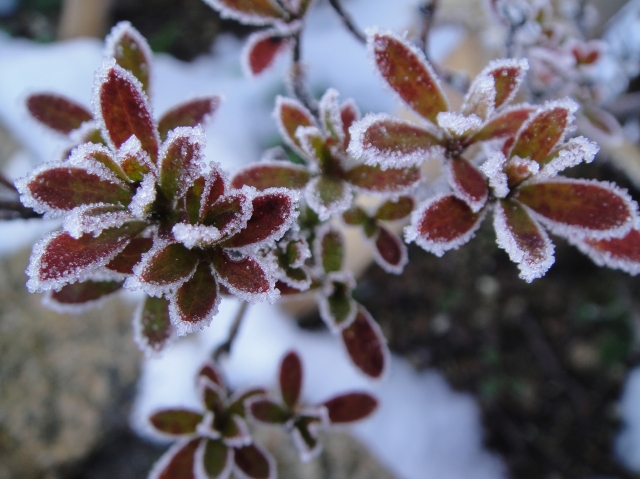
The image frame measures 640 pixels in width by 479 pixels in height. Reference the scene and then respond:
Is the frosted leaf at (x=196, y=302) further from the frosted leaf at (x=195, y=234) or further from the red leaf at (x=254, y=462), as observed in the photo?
the red leaf at (x=254, y=462)

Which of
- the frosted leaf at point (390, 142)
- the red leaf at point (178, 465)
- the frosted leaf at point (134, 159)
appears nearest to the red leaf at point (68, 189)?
the frosted leaf at point (134, 159)

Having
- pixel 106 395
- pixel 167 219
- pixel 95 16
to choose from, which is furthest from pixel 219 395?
pixel 95 16

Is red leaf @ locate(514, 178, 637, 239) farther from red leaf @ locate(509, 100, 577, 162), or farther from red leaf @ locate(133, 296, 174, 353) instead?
red leaf @ locate(133, 296, 174, 353)

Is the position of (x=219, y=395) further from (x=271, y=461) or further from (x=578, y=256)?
(x=578, y=256)

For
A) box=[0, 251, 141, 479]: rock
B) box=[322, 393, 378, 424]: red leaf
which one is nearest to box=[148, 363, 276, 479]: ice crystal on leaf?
box=[322, 393, 378, 424]: red leaf

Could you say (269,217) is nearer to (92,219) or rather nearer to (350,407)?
(92,219)

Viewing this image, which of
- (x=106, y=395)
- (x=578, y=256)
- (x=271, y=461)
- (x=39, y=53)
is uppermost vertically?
(x=578, y=256)
